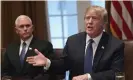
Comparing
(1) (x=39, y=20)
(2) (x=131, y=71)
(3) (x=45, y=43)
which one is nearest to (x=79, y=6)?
(1) (x=39, y=20)

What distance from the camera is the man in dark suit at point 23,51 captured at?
3.04m

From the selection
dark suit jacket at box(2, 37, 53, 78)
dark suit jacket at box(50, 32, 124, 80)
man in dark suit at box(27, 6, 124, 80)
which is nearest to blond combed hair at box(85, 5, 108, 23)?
man in dark suit at box(27, 6, 124, 80)

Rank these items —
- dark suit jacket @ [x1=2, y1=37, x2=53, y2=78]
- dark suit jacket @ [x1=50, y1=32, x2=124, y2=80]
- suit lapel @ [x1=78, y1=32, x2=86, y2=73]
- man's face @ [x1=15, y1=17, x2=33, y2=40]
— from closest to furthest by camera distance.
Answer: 1. dark suit jacket @ [x1=50, y1=32, x2=124, y2=80]
2. suit lapel @ [x1=78, y1=32, x2=86, y2=73]
3. dark suit jacket @ [x1=2, y1=37, x2=53, y2=78]
4. man's face @ [x1=15, y1=17, x2=33, y2=40]

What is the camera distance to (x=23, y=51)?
10.3 ft

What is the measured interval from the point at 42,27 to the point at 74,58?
63.4 inches

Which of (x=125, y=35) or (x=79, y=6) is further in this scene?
(x=79, y=6)

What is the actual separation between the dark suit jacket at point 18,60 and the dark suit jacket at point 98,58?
43 centimetres

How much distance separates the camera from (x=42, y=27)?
13.3 feet

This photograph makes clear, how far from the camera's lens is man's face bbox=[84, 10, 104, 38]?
2.45 m

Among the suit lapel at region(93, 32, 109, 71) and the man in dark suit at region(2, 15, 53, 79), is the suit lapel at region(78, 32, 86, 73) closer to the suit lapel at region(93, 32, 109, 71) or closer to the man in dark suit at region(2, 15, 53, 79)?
the suit lapel at region(93, 32, 109, 71)

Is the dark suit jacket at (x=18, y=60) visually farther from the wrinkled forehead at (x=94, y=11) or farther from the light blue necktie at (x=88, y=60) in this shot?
the wrinkled forehead at (x=94, y=11)

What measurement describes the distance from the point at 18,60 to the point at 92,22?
3.35 ft

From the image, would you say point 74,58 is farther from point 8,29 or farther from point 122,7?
point 8,29

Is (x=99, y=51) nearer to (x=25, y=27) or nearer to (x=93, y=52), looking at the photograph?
(x=93, y=52)
